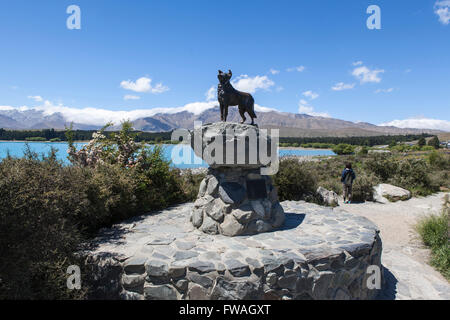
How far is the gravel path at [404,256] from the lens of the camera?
514 centimetres

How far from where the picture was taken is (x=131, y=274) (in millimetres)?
3730

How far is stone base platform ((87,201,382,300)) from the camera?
352 centimetres

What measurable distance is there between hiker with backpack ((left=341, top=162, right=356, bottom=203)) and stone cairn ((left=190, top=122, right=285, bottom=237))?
714cm

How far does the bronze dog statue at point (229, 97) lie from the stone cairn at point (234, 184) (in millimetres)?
695

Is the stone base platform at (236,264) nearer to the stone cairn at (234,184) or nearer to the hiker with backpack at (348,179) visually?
the stone cairn at (234,184)

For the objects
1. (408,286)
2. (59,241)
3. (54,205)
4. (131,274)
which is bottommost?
(408,286)

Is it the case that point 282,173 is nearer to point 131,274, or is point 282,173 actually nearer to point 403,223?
point 403,223

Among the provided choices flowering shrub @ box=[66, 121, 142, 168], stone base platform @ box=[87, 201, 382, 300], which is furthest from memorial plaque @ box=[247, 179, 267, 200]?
flowering shrub @ box=[66, 121, 142, 168]

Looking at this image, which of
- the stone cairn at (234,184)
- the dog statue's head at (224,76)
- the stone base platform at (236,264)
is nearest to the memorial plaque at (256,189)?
the stone cairn at (234,184)

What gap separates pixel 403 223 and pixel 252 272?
332 inches

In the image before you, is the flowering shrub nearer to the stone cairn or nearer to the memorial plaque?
the stone cairn

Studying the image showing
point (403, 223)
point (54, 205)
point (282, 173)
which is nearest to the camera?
point (54, 205)

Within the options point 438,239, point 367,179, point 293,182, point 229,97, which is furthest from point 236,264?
point 367,179
